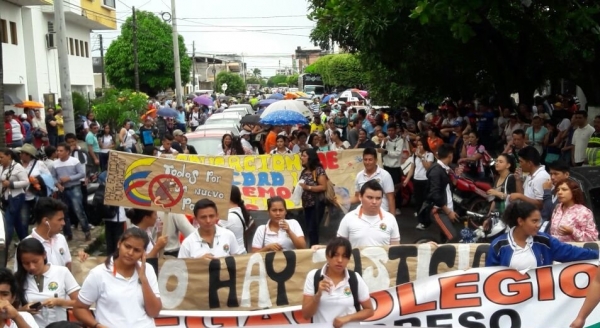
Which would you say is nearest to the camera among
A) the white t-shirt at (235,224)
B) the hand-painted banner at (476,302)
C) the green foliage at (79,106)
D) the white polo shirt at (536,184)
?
the hand-painted banner at (476,302)

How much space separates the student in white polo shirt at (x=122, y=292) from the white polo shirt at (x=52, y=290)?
0.38 meters

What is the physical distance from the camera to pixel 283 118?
20.5 metres

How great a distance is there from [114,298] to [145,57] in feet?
189

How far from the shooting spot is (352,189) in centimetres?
1349

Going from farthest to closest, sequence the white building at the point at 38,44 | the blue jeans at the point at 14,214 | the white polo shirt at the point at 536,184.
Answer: the white building at the point at 38,44 < the blue jeans at the point at 14,214 < the white polo shirt at the point at 536,184

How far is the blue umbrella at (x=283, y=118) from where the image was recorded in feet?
66.6

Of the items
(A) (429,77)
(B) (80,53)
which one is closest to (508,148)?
(A) (429,77)

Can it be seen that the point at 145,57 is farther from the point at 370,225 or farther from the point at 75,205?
the point at 370,225

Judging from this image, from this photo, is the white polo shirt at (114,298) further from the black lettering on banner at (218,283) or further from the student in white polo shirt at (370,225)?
the student in white polo shirt at (370,225)

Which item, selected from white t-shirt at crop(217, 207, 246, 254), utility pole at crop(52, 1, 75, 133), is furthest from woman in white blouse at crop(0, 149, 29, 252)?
utility pole at crop(52, 1, 75, 133)

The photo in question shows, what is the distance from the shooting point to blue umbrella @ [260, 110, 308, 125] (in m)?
20.3

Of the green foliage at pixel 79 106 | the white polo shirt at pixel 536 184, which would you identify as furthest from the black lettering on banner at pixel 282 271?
the green foliage at pixel 79 106

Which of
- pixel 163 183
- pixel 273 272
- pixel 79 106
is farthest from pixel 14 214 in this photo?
pixel 79 106

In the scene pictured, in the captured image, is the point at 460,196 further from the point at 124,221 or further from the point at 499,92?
the point at 499,92
